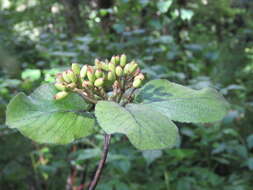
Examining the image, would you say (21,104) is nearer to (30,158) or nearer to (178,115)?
(178,115)

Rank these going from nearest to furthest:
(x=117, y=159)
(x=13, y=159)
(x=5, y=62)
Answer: (x=117, y=159), (x=13, y=159), (x=5, y=62)

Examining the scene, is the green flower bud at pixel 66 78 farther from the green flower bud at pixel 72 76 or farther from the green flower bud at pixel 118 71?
the green flower bud at pixel 118 71

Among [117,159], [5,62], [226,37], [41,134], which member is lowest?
[226,37]

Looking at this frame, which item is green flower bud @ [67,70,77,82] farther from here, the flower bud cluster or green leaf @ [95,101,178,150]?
green leaf @ [95,101,178,150]

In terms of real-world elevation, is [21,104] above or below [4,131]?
above

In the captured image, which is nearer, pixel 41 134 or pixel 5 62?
pixel 41 134

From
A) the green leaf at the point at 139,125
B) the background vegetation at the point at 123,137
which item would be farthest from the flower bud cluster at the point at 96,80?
the background vegetation at the point at 123,137

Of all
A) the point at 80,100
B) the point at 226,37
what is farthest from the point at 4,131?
the point at 226,37

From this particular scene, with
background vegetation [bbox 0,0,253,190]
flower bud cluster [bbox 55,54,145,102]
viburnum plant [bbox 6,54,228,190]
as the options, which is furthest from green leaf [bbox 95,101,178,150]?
background vegetation [bbox 0,0,253,190]
